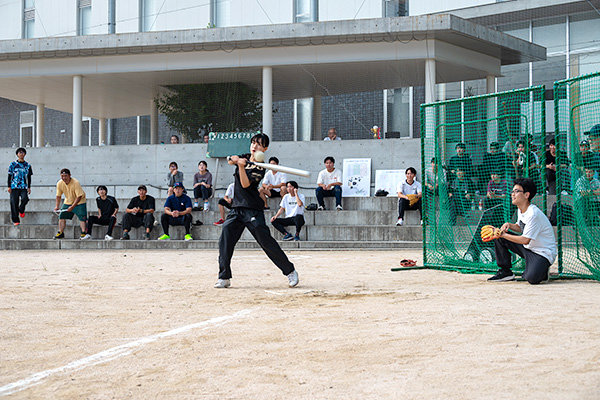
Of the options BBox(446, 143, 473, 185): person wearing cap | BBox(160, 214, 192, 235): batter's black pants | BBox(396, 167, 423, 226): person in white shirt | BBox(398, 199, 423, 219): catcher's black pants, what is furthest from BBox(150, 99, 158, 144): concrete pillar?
BBox(446, 143, 473, 185): person wearing cap

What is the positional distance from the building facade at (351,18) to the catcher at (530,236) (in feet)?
38.7

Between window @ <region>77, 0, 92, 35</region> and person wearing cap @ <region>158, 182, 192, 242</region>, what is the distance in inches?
768

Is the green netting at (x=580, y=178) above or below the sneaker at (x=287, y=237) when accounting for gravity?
above

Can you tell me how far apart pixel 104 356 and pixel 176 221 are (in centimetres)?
1138

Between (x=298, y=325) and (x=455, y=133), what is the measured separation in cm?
562

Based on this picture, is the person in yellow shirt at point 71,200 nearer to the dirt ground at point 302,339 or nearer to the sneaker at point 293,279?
the dirt ground at point 302,339

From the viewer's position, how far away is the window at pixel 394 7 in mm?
26641

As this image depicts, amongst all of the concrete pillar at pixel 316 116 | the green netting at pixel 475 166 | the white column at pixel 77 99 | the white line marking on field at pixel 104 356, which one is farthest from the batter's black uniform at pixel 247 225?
the concrete pillar at pixel 316 116

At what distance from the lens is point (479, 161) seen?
10.3m

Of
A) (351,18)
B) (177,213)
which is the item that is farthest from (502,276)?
(351,18)

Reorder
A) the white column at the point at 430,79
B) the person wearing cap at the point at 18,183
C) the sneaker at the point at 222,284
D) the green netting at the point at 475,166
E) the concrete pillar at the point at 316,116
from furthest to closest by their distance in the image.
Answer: the concrete pillar at the point at 316,116, the white column at the point at 430,79, the person wearing cap at the point at 18,183, the green netting at the point at 475,166, the sneaker at the point at 222,284

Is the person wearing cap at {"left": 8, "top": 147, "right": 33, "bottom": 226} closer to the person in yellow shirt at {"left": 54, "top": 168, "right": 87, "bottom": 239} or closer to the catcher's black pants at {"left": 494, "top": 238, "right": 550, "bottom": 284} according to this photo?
the person in yellow shirt at {"left": 54, "top": 168, "right": 87, "bottom": 239}

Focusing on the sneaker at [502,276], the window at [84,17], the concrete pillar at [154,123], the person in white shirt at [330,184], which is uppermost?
the window at [84,17]

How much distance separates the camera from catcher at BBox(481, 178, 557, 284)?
8062 millimetres
